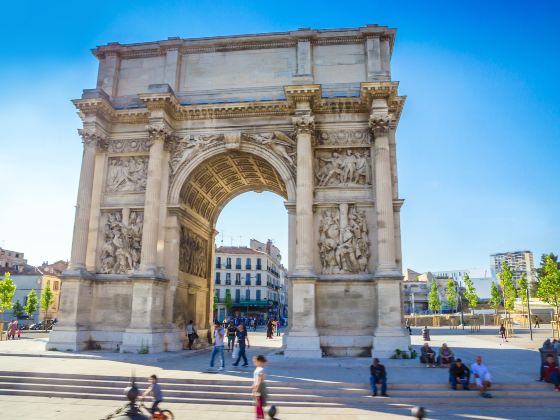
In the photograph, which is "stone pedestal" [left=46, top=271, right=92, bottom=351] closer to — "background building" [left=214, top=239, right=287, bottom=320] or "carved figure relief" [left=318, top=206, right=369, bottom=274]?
"carved figure relief" [left=318, top=206, right=369, bottom=274]

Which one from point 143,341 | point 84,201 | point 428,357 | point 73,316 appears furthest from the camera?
point 84,201

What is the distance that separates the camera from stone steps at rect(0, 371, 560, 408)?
1007 centimetres

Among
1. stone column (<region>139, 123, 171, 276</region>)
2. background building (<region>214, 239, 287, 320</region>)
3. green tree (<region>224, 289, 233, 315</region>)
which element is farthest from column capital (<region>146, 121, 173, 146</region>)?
background building (<region>214, 239, 287, 320</region>)

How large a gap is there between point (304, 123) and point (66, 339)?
42.4 ft

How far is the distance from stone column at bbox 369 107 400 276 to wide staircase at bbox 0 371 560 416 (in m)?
6.38

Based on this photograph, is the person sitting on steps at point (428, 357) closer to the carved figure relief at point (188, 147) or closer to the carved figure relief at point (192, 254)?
the carved figure relief at point (192, 254)

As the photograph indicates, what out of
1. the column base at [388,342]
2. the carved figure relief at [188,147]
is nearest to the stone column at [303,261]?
the column base at [388,342]

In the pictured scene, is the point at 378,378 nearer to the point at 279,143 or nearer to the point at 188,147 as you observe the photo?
the point at 279,143

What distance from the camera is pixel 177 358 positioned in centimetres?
1634

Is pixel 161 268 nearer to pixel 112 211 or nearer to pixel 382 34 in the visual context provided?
pixel 112 211

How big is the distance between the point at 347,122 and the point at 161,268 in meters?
10.2

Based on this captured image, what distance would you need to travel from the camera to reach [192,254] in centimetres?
2152

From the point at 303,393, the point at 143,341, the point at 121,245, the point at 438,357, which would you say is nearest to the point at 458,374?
the point at 438,357

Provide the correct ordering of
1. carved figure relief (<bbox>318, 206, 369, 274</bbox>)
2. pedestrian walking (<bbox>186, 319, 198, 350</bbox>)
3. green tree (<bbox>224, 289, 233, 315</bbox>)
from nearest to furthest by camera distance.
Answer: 1. carved figure relief (<bbox>318, 206, 369, 274</bbox>)
2. pedestrian walking (<bbox>186, 319, 198, 350</bbox>)
3. green tree (<bbox>224, 289, 233, 315</bbox>)
